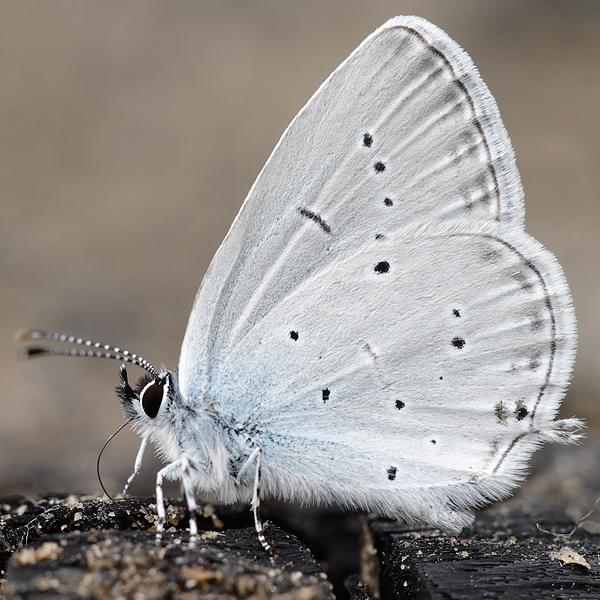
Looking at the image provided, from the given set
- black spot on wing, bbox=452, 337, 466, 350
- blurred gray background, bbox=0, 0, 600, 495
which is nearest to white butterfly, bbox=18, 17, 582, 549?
black spot on wing, bbox=452, 337, 466, 350

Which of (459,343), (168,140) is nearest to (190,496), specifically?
(459,343)

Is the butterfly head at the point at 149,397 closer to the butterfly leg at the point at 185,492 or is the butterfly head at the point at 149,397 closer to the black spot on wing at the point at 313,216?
the butterfly leg at the point at 185,492

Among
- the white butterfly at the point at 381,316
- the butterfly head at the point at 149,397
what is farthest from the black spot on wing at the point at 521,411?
the butterfly head at the point at 149,397

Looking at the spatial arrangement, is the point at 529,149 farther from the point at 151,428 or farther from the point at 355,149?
the point at 151,428

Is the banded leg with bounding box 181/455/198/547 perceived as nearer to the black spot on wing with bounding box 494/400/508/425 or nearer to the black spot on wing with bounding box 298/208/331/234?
the black spot on wing with bounding box 298/208/331/234

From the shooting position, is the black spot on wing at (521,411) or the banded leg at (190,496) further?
the black spot on wing at (521,411)

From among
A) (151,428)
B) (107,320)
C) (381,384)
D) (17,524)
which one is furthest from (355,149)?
(107,320)
